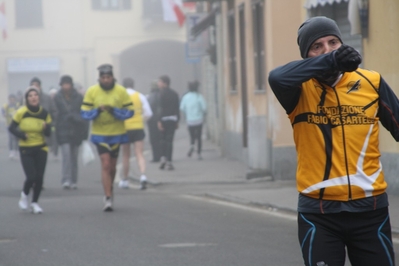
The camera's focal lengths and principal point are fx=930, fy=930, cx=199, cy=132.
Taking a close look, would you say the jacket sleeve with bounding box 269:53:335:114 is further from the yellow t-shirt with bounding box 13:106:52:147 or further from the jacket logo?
the yellow t-shirt with bounding box 13:106:52:147

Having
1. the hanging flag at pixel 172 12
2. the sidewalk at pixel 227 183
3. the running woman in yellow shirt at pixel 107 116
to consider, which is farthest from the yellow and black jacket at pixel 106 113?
the hanging flag at pixel 172 12

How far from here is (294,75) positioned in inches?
148

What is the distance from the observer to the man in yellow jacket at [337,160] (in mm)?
3830

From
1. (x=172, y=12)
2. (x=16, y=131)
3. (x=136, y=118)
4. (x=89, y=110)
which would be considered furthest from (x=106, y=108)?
(x=172, y=12)

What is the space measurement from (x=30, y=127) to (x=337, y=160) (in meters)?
8.20

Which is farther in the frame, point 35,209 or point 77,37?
point 77,37

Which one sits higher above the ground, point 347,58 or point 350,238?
point 347,58

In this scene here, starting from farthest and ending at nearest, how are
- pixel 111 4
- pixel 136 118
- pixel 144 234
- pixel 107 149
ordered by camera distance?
pixel 111 4
pixel 136 118
pixel 107 149
pixel 144 234

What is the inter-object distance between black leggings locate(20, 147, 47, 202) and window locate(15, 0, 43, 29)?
3853cm

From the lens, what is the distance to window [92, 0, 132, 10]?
47656 millimetres

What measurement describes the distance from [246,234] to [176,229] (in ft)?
2.62

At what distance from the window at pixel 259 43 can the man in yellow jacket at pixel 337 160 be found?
1326cm

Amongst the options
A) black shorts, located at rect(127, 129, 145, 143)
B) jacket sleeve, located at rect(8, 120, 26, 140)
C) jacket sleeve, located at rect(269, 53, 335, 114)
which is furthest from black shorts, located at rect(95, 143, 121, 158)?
jacket sleeve, located at rect(269, 53, 335, 114)

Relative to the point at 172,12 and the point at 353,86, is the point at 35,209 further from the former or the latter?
the point at 172,12
